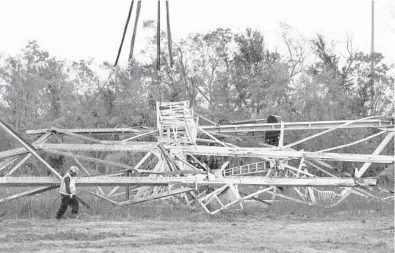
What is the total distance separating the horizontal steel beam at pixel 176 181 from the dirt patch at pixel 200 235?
0.95m

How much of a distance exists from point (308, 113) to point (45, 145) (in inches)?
869

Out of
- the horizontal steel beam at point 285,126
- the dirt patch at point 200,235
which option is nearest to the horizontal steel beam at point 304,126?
the horizontal steel beam at point 285,126

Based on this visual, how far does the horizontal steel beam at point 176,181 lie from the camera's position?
61.2ft

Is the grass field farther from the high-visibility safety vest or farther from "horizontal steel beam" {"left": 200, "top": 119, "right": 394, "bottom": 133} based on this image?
"horizontal steel beam" {"left": 200, "top": 119, "right": 394, "bottom": 133}

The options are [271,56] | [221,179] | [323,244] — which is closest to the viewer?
[323,244]

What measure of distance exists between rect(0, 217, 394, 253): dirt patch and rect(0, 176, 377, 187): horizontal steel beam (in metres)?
0.95

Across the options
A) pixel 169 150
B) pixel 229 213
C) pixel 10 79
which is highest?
pixel 10 79

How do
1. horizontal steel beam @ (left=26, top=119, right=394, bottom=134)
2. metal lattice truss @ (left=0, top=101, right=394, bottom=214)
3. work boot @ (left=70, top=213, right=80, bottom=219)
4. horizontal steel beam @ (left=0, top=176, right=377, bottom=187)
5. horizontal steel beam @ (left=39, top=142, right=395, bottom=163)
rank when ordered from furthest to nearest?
horizontal steel beam @ (left=26, top=119, right=394, bottom=134) < horizontal steel beam @ (left=39, top=142, right=395, bottom=163) < metal lattice truss @ (left=0, top=101, right=394, bottom=214) < horizontal steel beam @ (left=0, top=176, right=377, bottom=187) < work boot @ (left=70, top=213, right=80, bottom=219)

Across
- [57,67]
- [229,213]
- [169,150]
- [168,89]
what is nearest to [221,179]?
[229,213]

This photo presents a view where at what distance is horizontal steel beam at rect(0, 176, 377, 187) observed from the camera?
18.7m

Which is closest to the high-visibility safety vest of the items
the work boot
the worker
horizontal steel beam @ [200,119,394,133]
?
the worker

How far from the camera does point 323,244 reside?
14211mm

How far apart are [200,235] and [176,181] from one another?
3.65 m

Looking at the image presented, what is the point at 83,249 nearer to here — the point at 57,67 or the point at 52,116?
the point at 52,116
